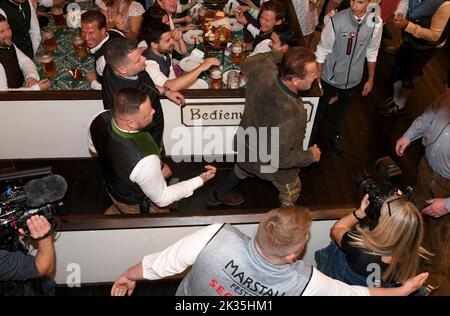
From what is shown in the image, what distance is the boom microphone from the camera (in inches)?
88.2

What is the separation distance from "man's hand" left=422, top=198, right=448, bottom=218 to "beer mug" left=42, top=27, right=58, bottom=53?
3.34 meters

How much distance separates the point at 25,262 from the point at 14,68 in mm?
2032

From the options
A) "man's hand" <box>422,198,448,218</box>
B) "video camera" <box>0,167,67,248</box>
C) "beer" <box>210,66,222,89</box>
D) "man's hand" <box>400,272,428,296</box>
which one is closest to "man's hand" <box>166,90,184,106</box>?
"beer" <box>210,66,222,89</box>

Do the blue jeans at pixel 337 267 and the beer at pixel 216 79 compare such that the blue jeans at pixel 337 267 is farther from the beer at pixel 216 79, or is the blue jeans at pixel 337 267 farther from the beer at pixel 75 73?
the beer at pixel 75 73

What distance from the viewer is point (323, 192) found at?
13.7 ft

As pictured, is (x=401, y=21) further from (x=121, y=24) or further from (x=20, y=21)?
(x=20, y=21)

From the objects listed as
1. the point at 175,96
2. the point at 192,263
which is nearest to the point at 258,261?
the point at 192,263

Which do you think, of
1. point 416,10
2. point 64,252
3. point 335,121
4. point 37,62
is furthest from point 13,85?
point 416,10

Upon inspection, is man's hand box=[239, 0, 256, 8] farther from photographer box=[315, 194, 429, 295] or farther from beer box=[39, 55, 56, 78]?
photographer box=[315, 194, 429, 295]

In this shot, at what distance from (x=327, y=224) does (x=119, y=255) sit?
133 centimetres

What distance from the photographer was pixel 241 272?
1972mm

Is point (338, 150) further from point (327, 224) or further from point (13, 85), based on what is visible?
point (13, 85)

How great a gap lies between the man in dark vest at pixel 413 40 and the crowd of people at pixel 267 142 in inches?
0.4

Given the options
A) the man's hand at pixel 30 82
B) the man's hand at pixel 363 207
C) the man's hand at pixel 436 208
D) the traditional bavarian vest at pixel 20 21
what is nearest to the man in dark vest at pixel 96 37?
the man's hand at pixel 30 82
